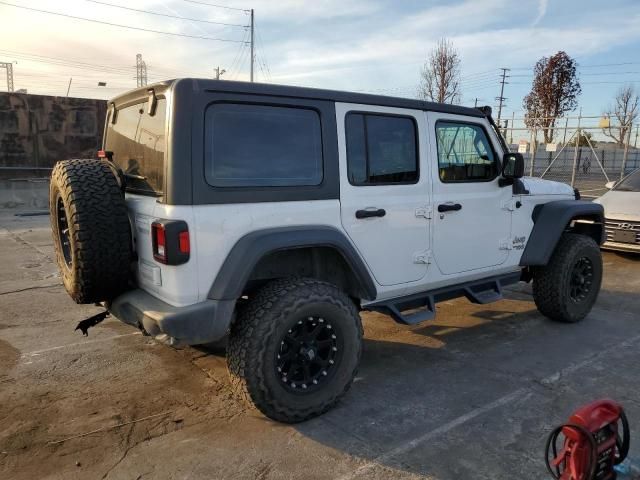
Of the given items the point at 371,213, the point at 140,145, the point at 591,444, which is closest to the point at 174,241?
the point at 140,145

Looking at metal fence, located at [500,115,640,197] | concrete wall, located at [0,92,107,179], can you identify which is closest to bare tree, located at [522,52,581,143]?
metal fence, located at [500,115,640,197]

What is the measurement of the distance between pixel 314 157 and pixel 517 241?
2338 millimetres

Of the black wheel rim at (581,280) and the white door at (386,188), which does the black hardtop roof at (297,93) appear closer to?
the white door at (386,188)

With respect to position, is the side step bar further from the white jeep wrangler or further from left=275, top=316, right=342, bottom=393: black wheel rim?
left=275, top=316, right=342, bottom=393: black wheel rim

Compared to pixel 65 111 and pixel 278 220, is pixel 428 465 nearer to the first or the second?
pixel 278 220

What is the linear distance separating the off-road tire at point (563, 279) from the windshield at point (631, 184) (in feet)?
14.1

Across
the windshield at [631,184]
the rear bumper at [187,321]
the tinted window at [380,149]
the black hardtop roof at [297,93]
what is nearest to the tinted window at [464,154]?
the black hardtop roof at [297,93]

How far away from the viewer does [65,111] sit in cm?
1720

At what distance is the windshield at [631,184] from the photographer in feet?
28.7

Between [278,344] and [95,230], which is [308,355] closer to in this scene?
[278,344]

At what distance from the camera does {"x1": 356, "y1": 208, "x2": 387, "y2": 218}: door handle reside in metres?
3.51

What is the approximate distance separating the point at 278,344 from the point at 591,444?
1.67 m

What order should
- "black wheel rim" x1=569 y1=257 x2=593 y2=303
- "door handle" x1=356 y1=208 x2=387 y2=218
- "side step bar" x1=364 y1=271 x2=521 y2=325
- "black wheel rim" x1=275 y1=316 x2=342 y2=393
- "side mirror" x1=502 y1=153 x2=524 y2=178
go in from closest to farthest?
1. "black wheel rim" x1=275 y1=316 x2=342 y2=393
2. "door handle" x1=356 y1=208 x2=387 y2=218
3. "side step bar" x1=364 y1=271 x2=521 y2=325
4. "side mirror" x1=502 y1=153 x2=524 y2=178
5. "black wheel rim" x1=569 y1=257 x2=593 y2=303

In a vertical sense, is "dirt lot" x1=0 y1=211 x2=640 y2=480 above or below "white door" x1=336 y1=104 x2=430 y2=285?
below
